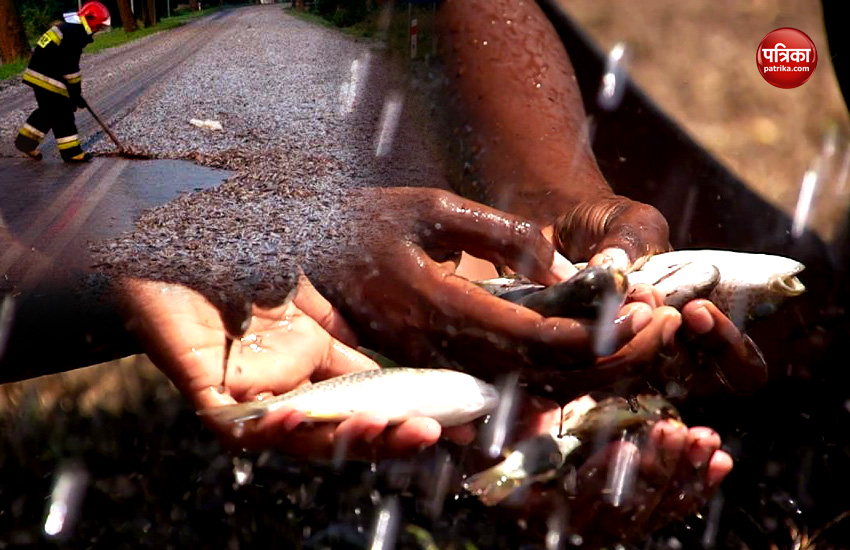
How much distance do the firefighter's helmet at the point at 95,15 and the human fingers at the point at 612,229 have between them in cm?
65

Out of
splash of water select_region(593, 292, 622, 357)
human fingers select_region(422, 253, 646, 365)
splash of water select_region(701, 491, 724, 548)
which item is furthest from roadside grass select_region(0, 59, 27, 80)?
splash of water select_region(701, 491, 724, 548)

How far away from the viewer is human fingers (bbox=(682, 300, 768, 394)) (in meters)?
1.09

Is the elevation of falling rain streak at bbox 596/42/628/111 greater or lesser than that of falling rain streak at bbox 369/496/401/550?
greater

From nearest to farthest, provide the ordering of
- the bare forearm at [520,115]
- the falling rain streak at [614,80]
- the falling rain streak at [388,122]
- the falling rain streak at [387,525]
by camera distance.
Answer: the falling rain streak at [388,122], the bare forearm at [520,115], the falling rain streak at [614,80], the falling rain streak at [387,525]

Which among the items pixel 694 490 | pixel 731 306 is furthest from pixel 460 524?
pixel 731 306

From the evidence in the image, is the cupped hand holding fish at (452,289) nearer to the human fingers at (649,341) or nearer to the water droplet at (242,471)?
the human fingers at (649,341)

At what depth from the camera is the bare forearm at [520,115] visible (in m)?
1.35

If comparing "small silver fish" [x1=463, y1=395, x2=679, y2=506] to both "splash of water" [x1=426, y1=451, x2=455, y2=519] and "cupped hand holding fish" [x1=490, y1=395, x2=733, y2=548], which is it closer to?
"cupped hand holding fish" [x1=490, y1=395, x2=733, y2=548]

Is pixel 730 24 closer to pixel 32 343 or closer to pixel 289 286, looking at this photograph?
pixel 289 286

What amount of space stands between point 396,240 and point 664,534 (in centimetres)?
88

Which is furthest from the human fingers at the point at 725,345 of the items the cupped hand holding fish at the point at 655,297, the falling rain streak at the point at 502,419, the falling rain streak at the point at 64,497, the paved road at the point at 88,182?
the falling rain streak at the point at 64,497

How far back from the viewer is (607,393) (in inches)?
47.7

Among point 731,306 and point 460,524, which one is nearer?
point 731,306

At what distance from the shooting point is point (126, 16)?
2.55ft
